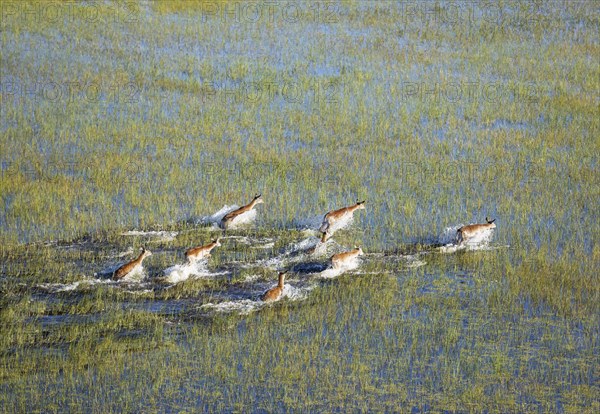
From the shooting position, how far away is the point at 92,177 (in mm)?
17766

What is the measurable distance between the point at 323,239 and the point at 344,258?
0.87 m

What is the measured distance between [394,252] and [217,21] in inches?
609

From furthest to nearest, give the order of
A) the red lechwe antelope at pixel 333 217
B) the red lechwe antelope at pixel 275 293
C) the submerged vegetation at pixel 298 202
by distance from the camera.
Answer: the red lechwe antelope at pixel 333 217 < the red lechwe antelope at pixel 275 293 < the submerged vegetation at pixel 298 202

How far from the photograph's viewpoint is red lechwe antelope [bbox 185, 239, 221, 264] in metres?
13.5

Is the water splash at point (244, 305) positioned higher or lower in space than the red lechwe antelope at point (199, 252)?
lower

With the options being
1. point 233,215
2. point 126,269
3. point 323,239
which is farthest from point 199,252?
point 323,239

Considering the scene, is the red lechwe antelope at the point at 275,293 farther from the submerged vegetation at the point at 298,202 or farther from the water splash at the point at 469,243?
the water splash at the point at 469,243

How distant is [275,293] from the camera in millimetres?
12672

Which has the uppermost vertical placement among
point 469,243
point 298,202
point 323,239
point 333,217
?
point 333,217

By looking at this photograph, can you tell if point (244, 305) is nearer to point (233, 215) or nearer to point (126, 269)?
point (126, 269)

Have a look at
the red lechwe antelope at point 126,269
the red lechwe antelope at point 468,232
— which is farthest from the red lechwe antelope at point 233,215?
the red lechwe antelope at point 468,232

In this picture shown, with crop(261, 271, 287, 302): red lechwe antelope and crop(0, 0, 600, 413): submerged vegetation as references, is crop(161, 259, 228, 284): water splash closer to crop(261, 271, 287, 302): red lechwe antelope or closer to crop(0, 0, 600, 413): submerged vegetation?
crop(0, 0, 600, 413): submerged vegetation

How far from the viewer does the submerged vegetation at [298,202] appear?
11.1 m

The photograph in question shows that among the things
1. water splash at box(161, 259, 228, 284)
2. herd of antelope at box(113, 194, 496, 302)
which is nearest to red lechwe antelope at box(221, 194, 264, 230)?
herd of antelope at box(113, 194, 496, 302)
